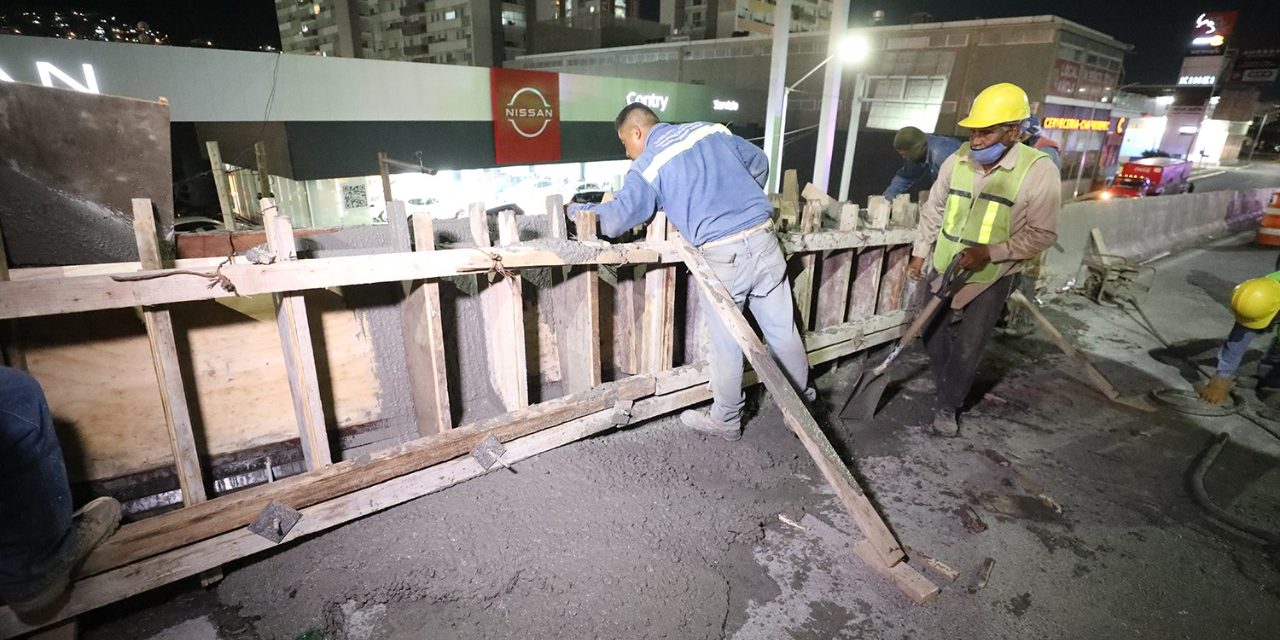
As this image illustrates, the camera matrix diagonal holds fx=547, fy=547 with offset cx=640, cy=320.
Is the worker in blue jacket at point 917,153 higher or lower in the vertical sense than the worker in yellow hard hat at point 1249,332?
higher

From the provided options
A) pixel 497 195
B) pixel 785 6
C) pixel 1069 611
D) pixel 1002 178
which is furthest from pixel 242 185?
pixel 1069 611

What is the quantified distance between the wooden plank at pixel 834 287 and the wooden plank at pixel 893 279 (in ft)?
1.72

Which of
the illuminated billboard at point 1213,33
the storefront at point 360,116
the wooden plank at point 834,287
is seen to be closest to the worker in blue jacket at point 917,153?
the wooden plank at point 834,287

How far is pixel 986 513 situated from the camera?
9.86ft

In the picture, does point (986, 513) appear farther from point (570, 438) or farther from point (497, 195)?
point (497, 195)

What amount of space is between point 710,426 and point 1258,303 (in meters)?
3.96

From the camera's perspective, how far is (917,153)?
213 inches

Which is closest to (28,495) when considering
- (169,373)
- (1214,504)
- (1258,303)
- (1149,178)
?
(169,373)

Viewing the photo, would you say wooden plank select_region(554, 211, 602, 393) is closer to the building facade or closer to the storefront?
the storefront

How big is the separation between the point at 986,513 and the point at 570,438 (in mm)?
2339

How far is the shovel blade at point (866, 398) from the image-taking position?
3.86 metres

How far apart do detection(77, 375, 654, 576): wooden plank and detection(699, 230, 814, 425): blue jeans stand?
0.62 metres

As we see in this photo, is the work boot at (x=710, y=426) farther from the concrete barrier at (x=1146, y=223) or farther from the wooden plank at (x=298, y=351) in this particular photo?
the concrete barrier at (x=1146, y=223)

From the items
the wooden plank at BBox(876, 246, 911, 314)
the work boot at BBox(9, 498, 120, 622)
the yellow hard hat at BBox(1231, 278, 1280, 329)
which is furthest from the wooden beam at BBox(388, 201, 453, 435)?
the yellow hard hat at BBox(1231, 278, 1280, 329)
